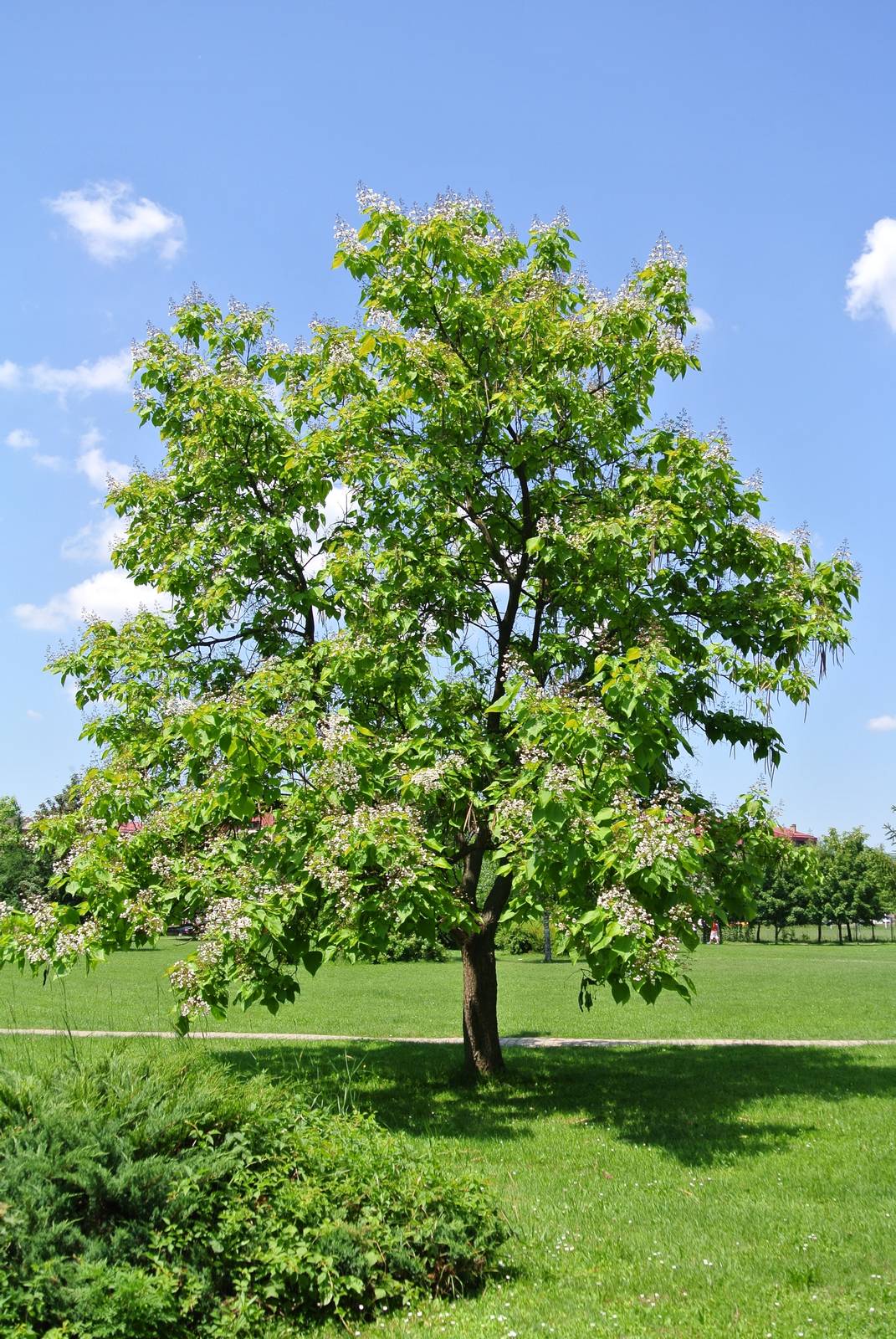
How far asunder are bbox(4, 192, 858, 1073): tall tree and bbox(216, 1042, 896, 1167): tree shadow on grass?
3.91ft

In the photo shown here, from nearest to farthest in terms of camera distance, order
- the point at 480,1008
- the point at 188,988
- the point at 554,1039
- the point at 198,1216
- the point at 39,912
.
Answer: the point at 198,1216 < the point at 188,988 < the point at 39,912 < the point at 480,1008 < the point at 554,1039

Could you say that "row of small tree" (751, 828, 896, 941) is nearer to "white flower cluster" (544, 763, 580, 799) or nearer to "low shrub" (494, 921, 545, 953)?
"low shrub" (494, 921, 545, 953)

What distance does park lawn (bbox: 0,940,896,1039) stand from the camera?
18328 mm

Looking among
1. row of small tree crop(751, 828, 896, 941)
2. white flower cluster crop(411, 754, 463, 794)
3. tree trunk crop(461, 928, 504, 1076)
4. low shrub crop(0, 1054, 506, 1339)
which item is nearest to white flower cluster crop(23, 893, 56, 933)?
low shrub crop(0, 1054, 506, 1339)

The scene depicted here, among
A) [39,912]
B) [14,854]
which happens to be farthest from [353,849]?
[14,854]

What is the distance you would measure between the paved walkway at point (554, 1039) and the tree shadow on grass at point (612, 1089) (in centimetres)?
80

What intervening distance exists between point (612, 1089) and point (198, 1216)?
7.80 m

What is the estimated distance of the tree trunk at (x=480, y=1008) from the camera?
41.0 ft

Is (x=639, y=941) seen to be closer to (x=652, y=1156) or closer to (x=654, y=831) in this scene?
(x=654, y=831)

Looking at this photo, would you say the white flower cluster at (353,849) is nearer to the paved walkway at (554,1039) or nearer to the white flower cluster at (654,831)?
the white flower cluster at (654,831)

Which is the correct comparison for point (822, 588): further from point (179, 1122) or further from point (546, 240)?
point (179, 1122)

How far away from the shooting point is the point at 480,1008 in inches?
496

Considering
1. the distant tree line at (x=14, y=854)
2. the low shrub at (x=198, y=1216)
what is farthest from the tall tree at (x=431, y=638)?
the distant tree line at (x=14, y=854)

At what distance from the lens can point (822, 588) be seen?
10852 mm
